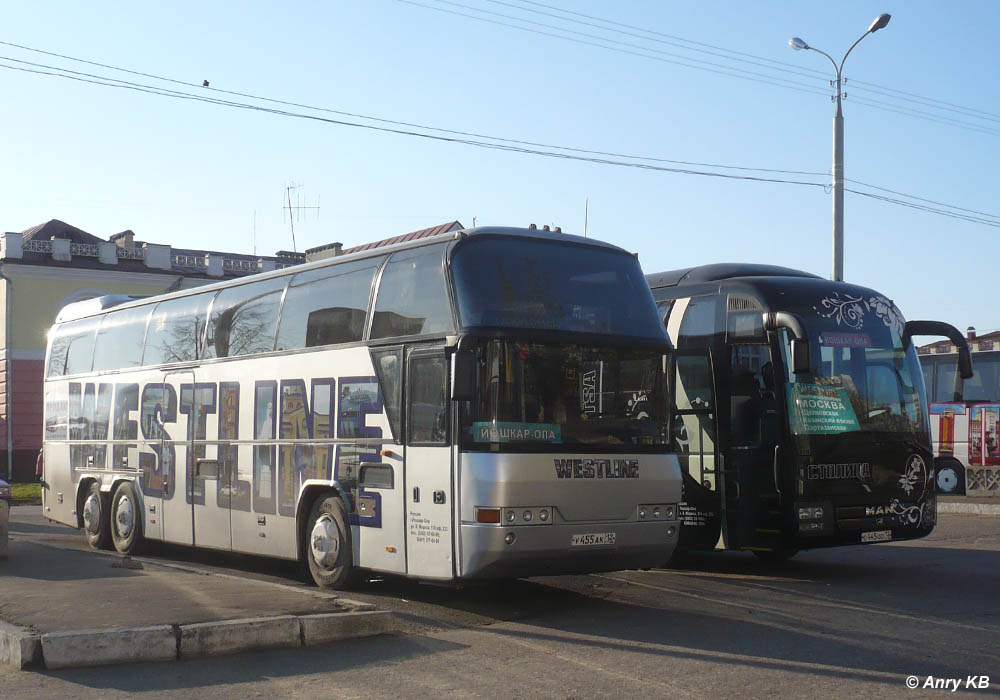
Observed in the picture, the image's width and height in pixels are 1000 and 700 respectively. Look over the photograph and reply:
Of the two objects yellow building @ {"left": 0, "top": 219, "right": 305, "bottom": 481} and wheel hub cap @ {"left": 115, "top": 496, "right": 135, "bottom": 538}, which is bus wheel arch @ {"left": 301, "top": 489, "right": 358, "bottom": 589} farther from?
yellow building @ {"left": 0, "top": 219, "right": 305, "bottom": 481}

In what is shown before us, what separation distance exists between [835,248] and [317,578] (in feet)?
52.7

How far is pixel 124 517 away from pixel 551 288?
29.7 ft

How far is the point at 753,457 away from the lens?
41.2ft

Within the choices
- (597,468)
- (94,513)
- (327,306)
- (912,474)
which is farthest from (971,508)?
(94,513)

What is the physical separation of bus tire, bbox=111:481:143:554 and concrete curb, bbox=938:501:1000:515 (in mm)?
16226

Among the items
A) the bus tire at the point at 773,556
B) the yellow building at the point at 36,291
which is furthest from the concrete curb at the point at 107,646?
the yellow building at the point at 36,291

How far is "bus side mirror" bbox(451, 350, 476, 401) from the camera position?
932 centimetres

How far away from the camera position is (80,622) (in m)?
8.22

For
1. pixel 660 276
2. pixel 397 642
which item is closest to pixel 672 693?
pixel 397 642

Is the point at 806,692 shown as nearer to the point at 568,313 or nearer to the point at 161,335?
the point at 568,313

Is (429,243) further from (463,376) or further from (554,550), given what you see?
(554,550)

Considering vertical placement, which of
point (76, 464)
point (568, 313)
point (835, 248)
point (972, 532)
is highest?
point (835, 248)

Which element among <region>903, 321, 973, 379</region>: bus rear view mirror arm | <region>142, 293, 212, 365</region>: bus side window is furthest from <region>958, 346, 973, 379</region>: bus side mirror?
<region>142, 293, 212, 365</region>: bus side window

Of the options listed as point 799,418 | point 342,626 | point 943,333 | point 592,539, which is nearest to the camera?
point 342,626
